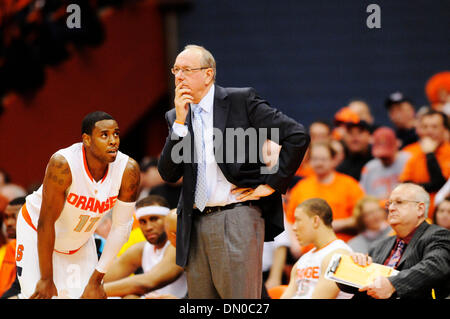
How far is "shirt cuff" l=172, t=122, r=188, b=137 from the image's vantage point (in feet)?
12.5

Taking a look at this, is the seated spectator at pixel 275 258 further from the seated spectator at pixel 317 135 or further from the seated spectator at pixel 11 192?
the seated spectator at pixel 11 192

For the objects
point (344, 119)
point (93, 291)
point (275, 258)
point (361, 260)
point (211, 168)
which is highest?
point (344, 119)

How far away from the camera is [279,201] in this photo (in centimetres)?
398

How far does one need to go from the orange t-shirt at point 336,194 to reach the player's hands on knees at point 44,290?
9.35 feet

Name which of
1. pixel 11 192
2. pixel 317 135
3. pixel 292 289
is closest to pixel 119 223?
pixel 292 289

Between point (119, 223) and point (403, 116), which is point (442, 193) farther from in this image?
point (119, 223)

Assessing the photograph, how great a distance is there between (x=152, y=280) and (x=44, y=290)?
59.0 inches

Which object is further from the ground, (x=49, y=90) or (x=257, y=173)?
(x=49, y=90)

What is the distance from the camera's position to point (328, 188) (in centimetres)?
662

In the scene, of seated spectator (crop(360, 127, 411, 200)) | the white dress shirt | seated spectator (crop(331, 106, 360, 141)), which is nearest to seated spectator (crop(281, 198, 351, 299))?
the white dress shirt
